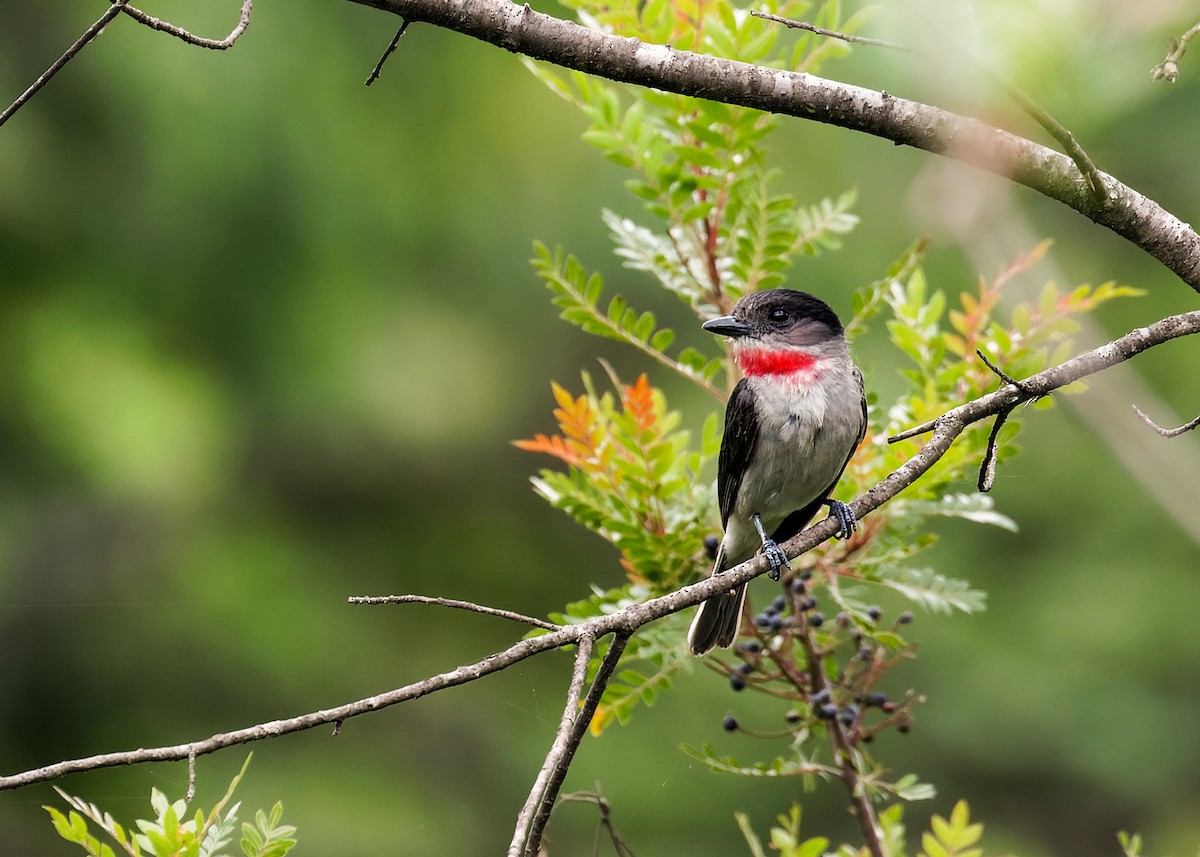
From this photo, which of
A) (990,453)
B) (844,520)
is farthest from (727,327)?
(990,453)

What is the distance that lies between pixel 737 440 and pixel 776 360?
0.28 metres

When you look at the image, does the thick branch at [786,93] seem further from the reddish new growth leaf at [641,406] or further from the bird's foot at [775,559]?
the reddish new growth leaf at [641,406]

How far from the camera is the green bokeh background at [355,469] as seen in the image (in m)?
5.86

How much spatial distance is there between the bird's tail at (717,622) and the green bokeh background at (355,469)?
2001 mm

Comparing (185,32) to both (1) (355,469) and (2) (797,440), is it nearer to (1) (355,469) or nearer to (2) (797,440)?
(2) (797,440)

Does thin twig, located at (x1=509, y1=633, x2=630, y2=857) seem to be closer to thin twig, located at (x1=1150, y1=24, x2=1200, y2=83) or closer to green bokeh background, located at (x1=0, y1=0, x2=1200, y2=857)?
thin twig, located at (x1=1150, y1=24, x2=1200, y2=83)

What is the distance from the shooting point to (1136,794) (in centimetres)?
610

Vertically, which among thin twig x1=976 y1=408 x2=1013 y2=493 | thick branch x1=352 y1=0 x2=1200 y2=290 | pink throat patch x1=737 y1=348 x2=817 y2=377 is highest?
thick branch x1=352 y1=0 x2=1200 y2=290

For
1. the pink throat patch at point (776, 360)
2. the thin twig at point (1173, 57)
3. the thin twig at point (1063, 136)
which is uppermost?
the thin twig at point (1173, 57)

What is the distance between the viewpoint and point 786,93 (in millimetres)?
2439


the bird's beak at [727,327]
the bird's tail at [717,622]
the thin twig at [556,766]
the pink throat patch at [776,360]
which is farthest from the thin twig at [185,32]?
the pink throat patch at [776,360]

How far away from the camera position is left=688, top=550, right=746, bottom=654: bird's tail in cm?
361

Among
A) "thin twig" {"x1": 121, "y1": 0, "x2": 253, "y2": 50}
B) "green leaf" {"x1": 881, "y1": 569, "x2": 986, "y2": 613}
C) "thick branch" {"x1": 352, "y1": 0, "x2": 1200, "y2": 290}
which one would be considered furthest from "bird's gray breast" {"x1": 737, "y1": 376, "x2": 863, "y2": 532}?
"thin twig" {"x1": 121, "y1": 0, "x2": 253, "y2": 50}

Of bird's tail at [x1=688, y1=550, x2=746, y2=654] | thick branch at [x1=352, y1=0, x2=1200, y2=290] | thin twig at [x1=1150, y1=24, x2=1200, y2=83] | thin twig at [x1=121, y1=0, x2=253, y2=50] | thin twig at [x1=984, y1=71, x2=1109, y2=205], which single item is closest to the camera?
thin twig at [x1=984, y1=71, x2=1109, y2=205]
